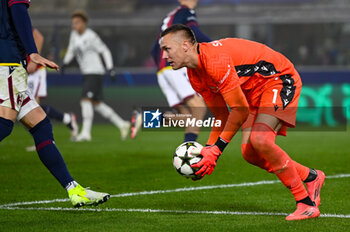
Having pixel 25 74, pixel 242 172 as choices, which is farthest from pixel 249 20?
pixel 25 74

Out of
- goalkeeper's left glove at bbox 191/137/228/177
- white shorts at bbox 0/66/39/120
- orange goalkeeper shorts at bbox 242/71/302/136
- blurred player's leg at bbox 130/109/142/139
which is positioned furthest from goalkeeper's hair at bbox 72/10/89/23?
goalkeeper's left glove at bbox 191/137/228/177

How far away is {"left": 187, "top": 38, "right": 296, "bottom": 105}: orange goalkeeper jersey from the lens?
5.12 m

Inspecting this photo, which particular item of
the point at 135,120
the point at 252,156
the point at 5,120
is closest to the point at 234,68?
the point at 252,156

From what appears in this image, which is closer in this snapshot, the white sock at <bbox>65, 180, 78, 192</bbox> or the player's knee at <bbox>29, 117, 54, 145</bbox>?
the white sock at <bbox>65, 180, 78, 192</bbox>

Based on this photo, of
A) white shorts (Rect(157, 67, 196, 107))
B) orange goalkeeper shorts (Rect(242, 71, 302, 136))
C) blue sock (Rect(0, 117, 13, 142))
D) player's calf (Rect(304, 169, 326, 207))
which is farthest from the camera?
white shorts (Rect(157, 67, 196, 107))

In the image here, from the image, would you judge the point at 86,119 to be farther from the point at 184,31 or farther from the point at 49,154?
the point at 184,31

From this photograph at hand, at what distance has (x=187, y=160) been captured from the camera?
17.8 feet

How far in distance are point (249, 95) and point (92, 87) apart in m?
8.42

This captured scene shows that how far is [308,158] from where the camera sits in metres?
10.2

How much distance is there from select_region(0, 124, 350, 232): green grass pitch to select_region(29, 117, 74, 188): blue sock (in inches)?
13.3

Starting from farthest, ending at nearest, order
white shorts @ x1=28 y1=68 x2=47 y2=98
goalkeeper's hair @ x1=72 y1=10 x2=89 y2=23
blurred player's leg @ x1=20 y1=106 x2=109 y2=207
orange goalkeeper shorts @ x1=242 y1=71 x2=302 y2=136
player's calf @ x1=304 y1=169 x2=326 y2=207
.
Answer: goalkeeper's hair @ x1=72 y1=10 x2=89 y2=23, white shorts @ x1=28 y1=68 x2=47 y2=98, player's calf @ x1=304 y1=169 x2=326 y2=207, blurred player's leg @ x1=20 y1=106 x2=109 y2=207, orange goalkeeper shorts @ x1=242 y1=71 x2=302 y2=136

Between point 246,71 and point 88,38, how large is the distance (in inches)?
349

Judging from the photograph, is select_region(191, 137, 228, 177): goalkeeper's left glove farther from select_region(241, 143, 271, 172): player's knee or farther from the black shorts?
the black shorts

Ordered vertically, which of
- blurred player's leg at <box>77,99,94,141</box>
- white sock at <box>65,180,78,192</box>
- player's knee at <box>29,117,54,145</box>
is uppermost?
player's knee at <box>29,117,54,145</box>
